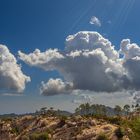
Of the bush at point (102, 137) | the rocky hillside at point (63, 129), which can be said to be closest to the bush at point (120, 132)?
the rocky hillside at point (63, 129)

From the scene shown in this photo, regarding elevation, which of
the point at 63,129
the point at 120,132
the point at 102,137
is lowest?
the point at 102,137

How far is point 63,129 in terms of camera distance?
499ft

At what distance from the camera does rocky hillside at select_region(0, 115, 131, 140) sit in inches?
5175

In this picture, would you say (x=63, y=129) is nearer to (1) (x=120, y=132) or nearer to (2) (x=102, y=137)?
(2) (x=102, y=137)

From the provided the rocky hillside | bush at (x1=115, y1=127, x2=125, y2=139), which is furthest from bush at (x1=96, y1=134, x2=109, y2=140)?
bush at (x1=115, y1=127, x2=125, y2=139)

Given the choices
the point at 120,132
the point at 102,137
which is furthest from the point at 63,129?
the point at 120,132

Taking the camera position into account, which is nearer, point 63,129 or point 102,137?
point 102,137

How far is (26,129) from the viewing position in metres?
178

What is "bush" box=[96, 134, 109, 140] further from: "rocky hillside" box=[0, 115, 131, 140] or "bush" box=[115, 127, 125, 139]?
"bush" box=[115, 127, 125, 139]

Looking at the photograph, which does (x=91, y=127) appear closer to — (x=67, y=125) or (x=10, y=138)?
(x=67, y=125)

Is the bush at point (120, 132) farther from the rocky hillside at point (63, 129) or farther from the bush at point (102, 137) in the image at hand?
the bush at point (102, 137)

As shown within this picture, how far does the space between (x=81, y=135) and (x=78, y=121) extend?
2030 centimetres

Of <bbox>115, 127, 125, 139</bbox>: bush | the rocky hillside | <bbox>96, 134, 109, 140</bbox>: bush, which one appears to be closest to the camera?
<bbox>96, 134, 109, 140</bbox>: bush

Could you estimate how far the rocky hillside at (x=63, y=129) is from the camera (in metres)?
131
